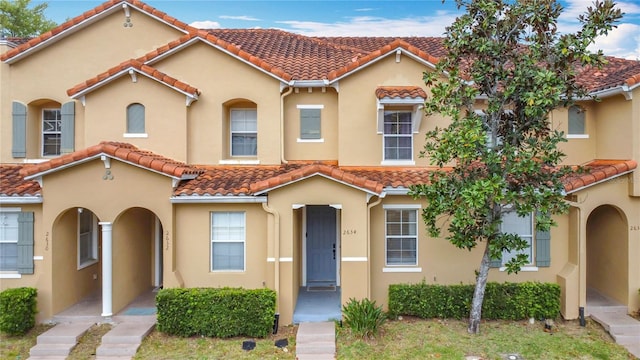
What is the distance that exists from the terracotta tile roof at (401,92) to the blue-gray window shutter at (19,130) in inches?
490

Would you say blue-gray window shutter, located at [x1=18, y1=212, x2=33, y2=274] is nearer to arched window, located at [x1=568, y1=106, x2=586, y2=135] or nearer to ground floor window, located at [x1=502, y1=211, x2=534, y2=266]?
ground floor window, located at [x1=502, y1=211, x2=534, y2=266]

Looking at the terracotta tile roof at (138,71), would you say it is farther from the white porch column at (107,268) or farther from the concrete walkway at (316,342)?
the concrete walkway at (316,342)

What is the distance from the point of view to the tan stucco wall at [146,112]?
1241 cm

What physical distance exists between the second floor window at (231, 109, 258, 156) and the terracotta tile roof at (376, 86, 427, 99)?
4.54 meters

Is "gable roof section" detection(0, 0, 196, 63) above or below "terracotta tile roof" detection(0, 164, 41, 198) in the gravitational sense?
above

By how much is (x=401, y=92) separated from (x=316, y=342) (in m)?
7.78

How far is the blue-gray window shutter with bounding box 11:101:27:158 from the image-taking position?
13.2 meters

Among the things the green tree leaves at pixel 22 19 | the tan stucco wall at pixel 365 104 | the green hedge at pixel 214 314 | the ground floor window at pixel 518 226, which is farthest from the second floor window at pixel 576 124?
the green tree leaves at pixel 22 19

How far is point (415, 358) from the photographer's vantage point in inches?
348

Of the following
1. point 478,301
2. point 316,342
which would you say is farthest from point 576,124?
point 316,342

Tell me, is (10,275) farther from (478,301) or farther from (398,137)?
(478,301)

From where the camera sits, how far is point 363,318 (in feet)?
31.8

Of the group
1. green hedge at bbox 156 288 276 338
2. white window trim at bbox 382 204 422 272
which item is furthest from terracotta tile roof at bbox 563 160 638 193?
green hedge at bbox 156 288 276 338

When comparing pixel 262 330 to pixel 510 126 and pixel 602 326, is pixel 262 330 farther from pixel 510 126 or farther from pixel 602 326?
pixel 602 326
